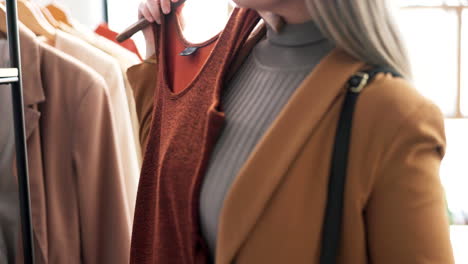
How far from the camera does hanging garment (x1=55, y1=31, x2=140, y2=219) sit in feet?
4.70

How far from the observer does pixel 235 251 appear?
27.3 inches

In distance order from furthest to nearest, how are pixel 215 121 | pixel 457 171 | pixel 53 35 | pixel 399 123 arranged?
pixel 457 171 → pixel 53 35 → pixel 215 121 → pixel 399 123

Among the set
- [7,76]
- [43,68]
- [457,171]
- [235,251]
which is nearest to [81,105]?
[43,68]

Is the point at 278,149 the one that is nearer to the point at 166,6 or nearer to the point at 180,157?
the point at 180,157

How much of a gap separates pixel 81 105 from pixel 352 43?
2.76 ft

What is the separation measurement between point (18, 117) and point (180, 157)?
1.56ft

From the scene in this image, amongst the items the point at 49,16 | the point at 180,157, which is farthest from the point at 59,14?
the point at 180,157

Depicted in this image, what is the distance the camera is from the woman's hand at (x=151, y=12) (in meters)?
1.00

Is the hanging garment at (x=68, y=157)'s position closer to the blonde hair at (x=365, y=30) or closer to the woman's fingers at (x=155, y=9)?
the woman's fingers at (x=155, y=9)

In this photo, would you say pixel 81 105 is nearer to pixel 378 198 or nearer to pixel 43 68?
pixel 43 68

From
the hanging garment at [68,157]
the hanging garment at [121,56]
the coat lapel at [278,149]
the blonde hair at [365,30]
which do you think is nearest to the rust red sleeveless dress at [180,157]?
the coat lapel at [278,149]

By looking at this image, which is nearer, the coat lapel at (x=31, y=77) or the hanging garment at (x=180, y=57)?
the hanging garment at (x=180, y=57)

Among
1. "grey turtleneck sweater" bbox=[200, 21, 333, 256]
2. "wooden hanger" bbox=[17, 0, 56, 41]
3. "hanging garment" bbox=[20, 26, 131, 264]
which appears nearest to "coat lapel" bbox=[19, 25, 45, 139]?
"hanging garment" bbox=[20, 26, 131, 264]

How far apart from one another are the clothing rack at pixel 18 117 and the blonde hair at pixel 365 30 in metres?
0.68
